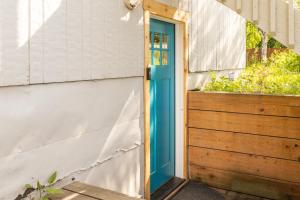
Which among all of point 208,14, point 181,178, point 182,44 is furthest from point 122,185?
point 208,14

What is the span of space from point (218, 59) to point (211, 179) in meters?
2.28

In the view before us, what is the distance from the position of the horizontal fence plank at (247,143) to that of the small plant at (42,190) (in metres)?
2.33

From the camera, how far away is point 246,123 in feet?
12.5

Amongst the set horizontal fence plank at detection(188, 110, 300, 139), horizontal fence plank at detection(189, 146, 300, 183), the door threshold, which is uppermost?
horizontal fence plank at detection(188, 110, 300, 139)

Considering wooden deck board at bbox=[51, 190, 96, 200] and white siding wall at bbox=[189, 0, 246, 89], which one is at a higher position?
white siding wall at bbox=[189, 0, 246, 89]

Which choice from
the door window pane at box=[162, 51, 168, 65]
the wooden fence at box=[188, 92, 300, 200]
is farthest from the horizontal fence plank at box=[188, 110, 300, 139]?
the door window pane at box=[162, 51, 168, 65]

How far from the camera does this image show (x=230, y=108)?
389 cm

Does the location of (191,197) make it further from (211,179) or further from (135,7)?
(135,7)

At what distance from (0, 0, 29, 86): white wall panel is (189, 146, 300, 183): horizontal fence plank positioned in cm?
270

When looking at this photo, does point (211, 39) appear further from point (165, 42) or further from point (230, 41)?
point (165, 42)

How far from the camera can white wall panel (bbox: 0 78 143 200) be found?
1.89 meters

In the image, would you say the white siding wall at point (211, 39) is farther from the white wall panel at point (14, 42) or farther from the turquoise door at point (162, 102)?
the white wall panel at point (14, 42)

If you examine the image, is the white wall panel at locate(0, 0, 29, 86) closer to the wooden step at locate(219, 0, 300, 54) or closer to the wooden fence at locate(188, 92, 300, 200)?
the wooden step at locate(219, 0, 300, 54)

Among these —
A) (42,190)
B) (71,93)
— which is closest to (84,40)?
(71,93)
